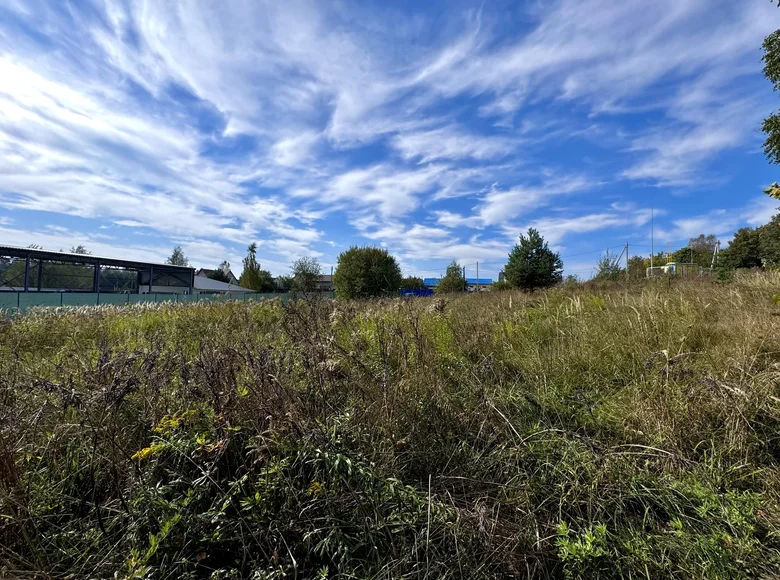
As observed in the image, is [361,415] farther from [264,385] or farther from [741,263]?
[741,263]

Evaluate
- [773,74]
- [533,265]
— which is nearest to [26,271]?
[533,265]

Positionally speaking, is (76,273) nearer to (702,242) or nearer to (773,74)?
(773,74)

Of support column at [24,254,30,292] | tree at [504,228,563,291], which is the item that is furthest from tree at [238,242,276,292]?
tree at [504,228,563,291]

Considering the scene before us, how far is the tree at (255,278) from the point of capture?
1855 inches

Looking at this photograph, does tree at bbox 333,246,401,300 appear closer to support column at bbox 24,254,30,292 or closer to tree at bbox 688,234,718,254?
support column at bbox 24,254,30,292

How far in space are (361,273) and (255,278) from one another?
3113 centimetres

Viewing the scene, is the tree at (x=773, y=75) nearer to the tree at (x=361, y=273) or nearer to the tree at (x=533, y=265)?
the tree at (x=533, y=265)

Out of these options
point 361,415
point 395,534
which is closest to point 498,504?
point 395,534

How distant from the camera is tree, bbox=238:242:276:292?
4712cm

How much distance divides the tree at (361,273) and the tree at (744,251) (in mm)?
23323

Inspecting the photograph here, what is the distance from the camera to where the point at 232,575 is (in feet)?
3.84

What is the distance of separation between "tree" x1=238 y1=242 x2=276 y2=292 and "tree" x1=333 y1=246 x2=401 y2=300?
91.1 ft

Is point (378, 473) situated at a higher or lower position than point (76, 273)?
lower

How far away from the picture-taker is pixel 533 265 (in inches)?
680
